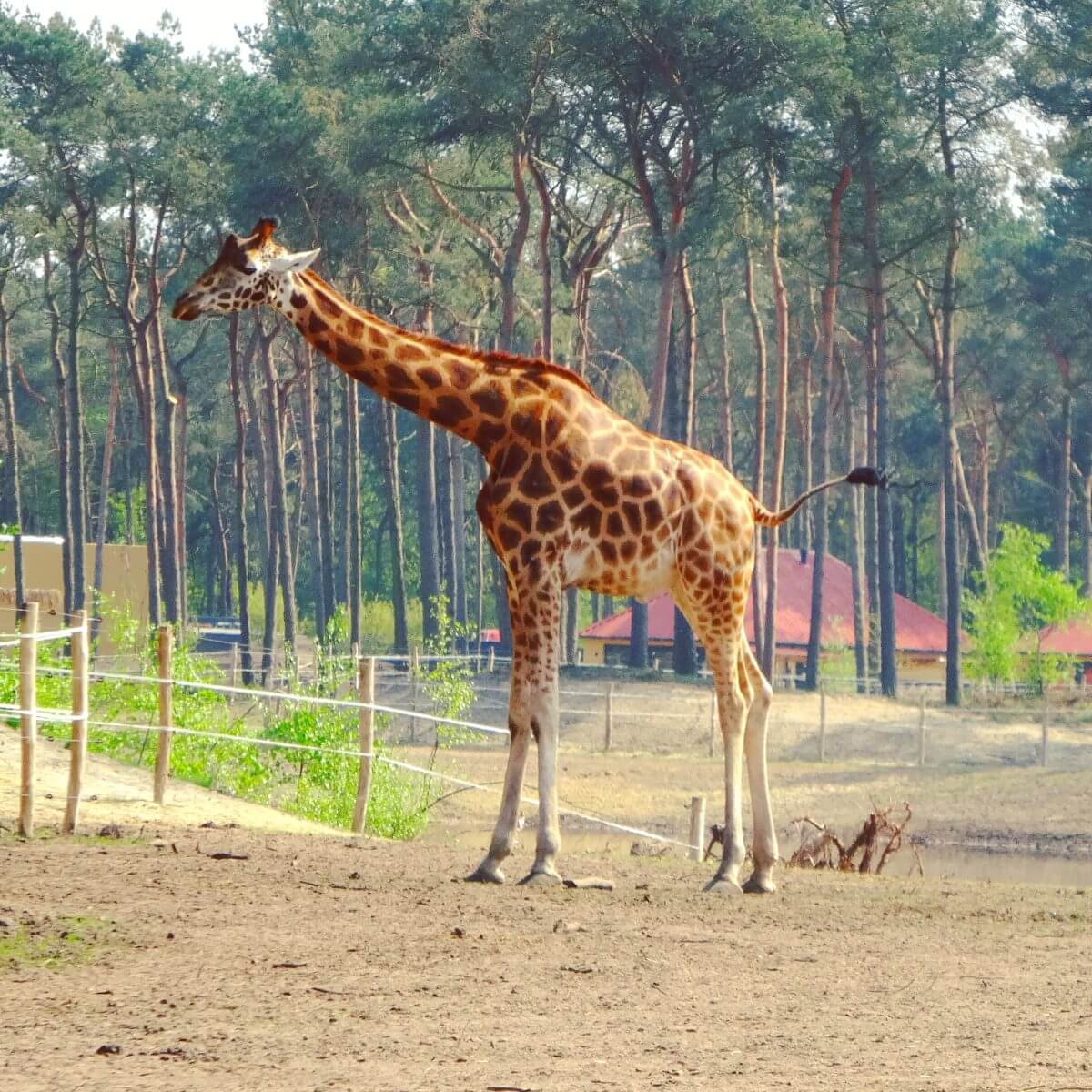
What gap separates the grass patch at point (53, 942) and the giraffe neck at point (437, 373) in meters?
3.70

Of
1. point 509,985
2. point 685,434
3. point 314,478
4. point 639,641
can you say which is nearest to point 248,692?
point 509,985

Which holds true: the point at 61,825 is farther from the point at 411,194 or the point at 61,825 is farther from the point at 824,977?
the point at 411,194

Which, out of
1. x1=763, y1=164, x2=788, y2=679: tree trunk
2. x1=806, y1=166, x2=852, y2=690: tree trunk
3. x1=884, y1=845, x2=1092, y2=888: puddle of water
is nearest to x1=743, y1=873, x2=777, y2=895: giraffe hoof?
x1=884, y1=845, x2=1092, y2=888: puddle of water

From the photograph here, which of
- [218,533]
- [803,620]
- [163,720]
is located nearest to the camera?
[163,720]

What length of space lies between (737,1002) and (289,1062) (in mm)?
2104

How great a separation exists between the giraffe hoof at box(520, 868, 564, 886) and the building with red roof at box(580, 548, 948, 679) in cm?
4024

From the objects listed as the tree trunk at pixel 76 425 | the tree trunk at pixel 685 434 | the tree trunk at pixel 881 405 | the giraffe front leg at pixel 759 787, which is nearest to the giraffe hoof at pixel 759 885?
the giraffe front leg at pixel 759 787

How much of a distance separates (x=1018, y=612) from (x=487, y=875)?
4081 cm

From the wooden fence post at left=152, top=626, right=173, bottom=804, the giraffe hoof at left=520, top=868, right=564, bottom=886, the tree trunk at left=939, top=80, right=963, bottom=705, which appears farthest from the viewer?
the tree trunk at left=939, top=80, right=963, bottom=705

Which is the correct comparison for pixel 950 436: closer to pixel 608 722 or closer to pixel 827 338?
pixel 827 338

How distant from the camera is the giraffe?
1129 cm

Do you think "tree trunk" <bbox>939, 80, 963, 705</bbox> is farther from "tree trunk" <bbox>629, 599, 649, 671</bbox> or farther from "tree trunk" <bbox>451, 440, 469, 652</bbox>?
"tree trunk" <bbox>451, 440, 469, 652</bbox>

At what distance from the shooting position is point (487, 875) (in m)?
11.5

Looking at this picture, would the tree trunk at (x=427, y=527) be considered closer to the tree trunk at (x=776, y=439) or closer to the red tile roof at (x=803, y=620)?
the red tile roof at (x=803, y=620)
